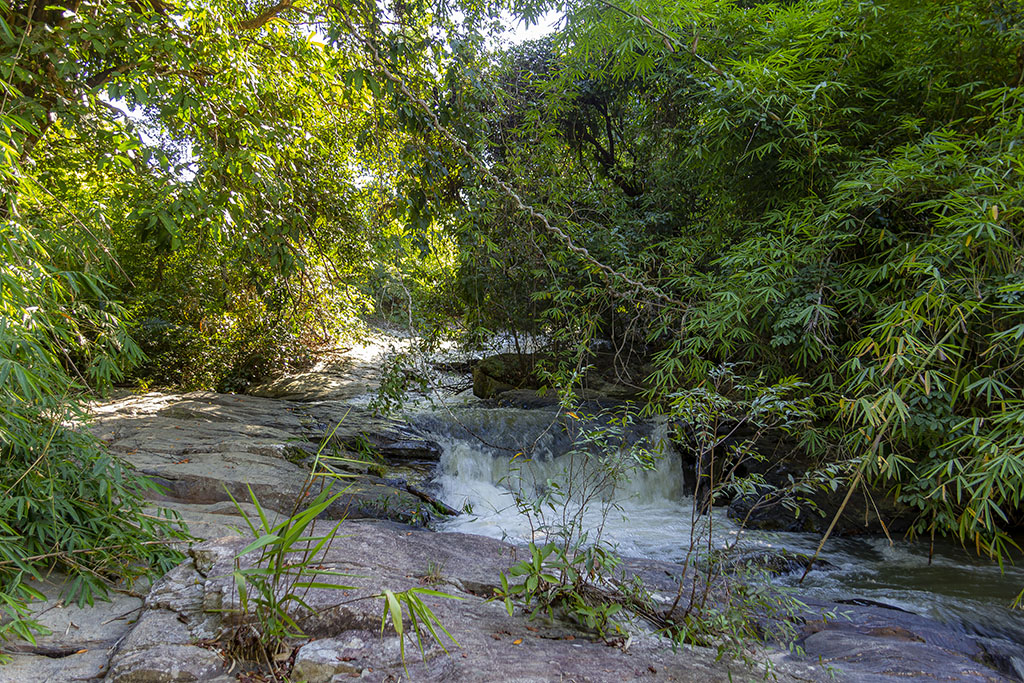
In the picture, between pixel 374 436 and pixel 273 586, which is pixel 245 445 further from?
pixel 273 586

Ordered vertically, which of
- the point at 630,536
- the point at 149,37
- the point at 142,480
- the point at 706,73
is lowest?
the point at 630,536

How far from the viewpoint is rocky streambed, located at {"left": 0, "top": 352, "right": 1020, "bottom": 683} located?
1.62 meters

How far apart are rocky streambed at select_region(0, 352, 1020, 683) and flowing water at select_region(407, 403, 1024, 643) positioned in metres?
0.33

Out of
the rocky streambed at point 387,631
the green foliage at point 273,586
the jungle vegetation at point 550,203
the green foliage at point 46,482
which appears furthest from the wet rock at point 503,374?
the green foliage at point 273,586

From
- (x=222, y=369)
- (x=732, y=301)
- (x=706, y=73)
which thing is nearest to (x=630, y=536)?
(x=732, y=301)

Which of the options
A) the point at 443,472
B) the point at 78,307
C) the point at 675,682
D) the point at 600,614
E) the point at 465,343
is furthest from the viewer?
the point at 465,343

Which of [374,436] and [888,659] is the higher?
[374,436]

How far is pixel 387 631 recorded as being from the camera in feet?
5.90

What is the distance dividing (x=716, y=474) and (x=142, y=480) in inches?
186

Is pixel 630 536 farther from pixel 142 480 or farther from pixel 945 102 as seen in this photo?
pixel 945 102

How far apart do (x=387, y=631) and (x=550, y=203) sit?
4.25m

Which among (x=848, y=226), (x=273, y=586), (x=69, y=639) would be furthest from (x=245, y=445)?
(x=848, y=226)

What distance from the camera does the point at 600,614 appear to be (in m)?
2.03

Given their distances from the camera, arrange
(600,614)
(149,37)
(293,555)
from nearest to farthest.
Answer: (600,614) < (293,555) < (149,37)
